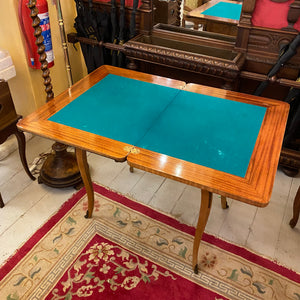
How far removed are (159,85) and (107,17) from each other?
1011 mm

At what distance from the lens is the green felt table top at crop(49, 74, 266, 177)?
142cm

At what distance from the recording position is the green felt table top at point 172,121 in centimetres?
142

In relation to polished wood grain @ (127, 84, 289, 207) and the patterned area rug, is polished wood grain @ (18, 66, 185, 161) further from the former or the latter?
the patterned area rug

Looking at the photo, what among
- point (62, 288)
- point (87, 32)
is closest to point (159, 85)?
point (87, 32)

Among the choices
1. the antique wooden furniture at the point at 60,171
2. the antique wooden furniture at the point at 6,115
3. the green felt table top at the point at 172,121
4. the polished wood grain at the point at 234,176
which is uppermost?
the green felt table top at the point at 172,121

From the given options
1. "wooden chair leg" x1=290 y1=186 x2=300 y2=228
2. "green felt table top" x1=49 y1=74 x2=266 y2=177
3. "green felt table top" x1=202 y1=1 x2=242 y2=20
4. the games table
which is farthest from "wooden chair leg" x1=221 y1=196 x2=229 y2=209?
"green felt table top" x1=202 y1=1 x2=242 y2=20

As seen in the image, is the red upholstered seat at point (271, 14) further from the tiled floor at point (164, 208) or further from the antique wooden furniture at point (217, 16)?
the tiled floor at point (164, 208)

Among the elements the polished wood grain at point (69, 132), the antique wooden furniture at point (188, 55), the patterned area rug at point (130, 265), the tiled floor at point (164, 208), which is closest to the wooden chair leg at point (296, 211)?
the tiled floor at point (164, 208)

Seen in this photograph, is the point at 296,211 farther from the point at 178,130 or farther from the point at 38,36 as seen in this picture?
the point at 38,36

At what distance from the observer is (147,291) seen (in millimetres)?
1679

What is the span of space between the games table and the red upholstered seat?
0.66 m

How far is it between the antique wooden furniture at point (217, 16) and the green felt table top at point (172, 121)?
34.9 inches

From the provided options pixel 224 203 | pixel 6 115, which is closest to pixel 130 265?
pixel 224 203

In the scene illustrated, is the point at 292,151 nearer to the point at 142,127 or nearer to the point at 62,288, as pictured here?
the point at 142,127
